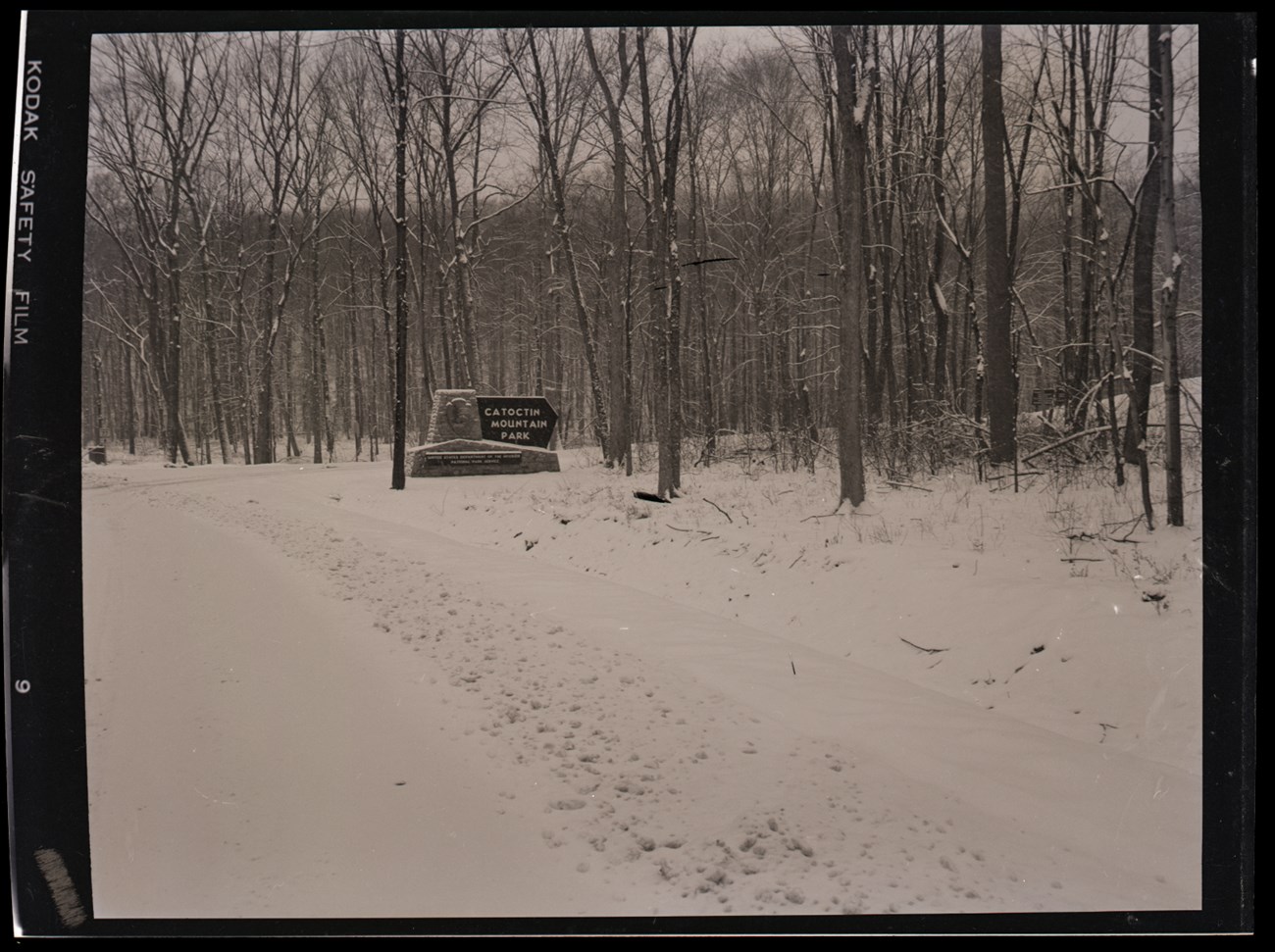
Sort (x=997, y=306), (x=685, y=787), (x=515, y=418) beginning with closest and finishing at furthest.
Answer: (x=685, y=787) < (x=997, y=306) < (x=515, y=418)

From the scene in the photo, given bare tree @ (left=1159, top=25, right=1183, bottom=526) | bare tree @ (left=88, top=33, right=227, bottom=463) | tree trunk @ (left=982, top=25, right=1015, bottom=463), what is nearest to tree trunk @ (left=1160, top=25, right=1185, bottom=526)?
bare tree @ (left=1159, top=25, right=1183, bottom=526)

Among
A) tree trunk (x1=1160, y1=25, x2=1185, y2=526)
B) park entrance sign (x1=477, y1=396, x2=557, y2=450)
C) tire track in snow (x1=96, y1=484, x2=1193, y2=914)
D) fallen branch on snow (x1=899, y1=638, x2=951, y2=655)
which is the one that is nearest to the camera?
tire track in snow (x1=96, y1=484, x2=1193, y2=914)

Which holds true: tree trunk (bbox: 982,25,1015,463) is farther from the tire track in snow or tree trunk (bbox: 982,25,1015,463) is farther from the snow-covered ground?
the tire track in snow

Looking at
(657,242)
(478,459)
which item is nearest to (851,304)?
(657,242)

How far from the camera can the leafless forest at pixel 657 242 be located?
7.57 ft

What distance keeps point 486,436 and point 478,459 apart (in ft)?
0.61

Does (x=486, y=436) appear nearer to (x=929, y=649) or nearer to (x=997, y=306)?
(x=929, y=649)

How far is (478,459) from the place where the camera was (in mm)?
3096

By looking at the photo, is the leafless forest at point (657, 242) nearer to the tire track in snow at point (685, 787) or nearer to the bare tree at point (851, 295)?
the bare tree at point (851, 295)

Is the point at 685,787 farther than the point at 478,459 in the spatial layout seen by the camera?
No

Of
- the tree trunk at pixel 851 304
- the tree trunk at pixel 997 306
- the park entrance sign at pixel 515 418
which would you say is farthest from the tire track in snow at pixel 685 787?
the tree trunk at pixel 997 306

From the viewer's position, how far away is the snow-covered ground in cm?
194

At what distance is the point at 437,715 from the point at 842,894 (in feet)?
4.82

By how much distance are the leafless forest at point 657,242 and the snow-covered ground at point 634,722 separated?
493 mm
